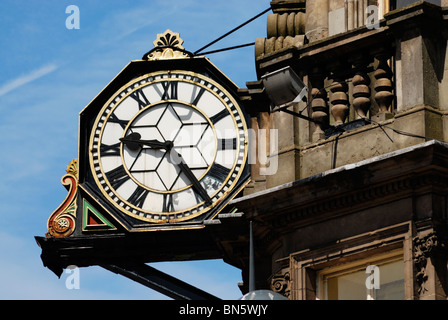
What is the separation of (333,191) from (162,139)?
18.3 feet

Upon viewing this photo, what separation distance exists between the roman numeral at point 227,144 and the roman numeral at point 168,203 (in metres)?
0.87

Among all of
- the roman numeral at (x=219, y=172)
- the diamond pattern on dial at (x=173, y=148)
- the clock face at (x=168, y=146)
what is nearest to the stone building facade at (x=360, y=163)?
the roman numeral at (x=219, y=172)

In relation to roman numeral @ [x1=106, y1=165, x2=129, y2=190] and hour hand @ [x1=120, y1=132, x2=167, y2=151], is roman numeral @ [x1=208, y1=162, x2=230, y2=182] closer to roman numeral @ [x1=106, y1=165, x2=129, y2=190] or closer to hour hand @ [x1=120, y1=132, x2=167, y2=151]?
hour hand @ [x1=120, y1=132, x2=167, y2=151]

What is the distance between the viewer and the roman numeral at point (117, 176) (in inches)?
1039

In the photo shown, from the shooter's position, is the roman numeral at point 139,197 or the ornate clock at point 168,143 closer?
the ornate clock at point 168,143

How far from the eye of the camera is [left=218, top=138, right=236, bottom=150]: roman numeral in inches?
1030

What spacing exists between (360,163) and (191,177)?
5.38 m

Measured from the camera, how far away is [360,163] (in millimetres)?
21078

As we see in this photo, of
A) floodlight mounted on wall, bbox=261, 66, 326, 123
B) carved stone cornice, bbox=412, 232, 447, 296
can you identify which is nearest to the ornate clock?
floodlight mounted on wall, bbox=261, 66, 326, 123

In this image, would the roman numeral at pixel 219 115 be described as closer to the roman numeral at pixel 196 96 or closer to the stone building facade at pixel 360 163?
the roman numeral at pixel 196 96

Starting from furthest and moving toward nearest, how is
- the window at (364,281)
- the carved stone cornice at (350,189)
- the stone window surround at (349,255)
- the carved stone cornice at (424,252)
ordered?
the window at (364,281), the stone window surround at (349,255), the carved stone cornice at (350,189), the carved stone cornice at (424,252)

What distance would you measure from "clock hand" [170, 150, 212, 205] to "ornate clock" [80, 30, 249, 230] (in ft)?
0.04
